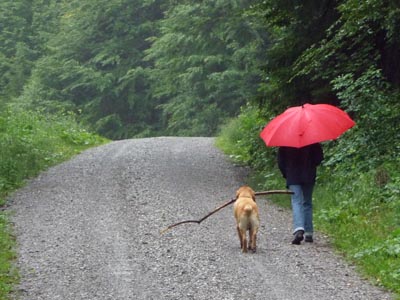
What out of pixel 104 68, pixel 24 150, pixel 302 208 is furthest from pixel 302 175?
pixel 104 68

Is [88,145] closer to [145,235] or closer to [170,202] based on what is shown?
[170,202]

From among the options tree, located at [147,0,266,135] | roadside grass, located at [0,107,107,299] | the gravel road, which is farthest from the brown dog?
tree, located at [147,0,266,135]

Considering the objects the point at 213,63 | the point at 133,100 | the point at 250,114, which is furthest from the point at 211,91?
the point at 250,114

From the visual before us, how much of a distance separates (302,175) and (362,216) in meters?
1.31

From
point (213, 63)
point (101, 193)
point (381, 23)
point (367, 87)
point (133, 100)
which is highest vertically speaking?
point (381, 23)

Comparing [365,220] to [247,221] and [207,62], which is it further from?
[207,62]

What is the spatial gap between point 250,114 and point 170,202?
39.8 ft

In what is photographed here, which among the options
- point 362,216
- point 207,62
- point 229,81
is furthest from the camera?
point 207,62

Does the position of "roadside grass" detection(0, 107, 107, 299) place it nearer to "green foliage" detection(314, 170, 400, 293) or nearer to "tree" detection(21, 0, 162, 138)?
"green foliage" detection(314, 170, 400, 293)

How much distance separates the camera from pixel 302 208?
10.2m

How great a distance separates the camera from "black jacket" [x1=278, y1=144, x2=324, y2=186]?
10227 millimetres

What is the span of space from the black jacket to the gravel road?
849mm

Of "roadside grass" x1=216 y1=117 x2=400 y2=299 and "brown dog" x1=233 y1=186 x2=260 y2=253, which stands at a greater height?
"brown dog" x1=233 y1=186 x2=260 y2=253

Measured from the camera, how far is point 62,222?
11.9 m
